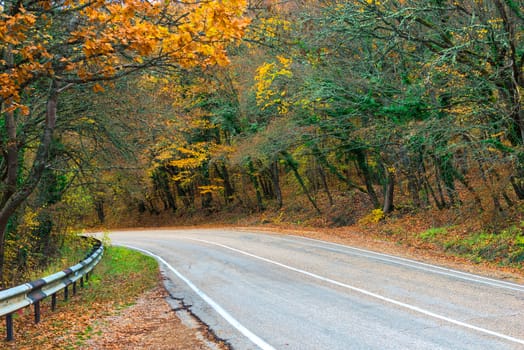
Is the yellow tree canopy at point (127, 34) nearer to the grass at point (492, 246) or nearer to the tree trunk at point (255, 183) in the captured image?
the grass at point (492, 246)

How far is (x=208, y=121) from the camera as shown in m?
31.2

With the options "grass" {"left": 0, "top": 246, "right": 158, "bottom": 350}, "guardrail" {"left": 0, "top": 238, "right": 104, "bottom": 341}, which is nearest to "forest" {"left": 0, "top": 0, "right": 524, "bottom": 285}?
"guardrail" {"left": 0, "top": 238, "right": 104, "bottom": 341}

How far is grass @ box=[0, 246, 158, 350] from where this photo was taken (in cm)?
680

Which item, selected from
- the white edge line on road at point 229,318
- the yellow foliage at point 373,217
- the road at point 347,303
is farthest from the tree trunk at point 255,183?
the white edge line on road at point 229,318

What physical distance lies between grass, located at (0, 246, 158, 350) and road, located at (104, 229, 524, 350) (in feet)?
3.37

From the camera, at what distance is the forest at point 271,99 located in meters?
5.95

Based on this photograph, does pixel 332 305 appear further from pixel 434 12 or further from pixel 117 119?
pixel 434 12

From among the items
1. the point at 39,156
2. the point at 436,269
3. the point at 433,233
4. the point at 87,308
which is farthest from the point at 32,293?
the point at 433,233

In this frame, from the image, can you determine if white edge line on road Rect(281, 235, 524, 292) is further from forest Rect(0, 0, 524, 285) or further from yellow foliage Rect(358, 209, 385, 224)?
yellow foliage Rect(358, 209, 385, 224)

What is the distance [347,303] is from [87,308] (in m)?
5.02

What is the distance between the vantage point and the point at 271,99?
23266 millimetres

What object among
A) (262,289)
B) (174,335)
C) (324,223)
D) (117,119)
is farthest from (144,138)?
(324,223)

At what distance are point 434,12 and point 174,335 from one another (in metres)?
12.7

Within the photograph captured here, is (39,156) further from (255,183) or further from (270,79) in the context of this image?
(255,183)
